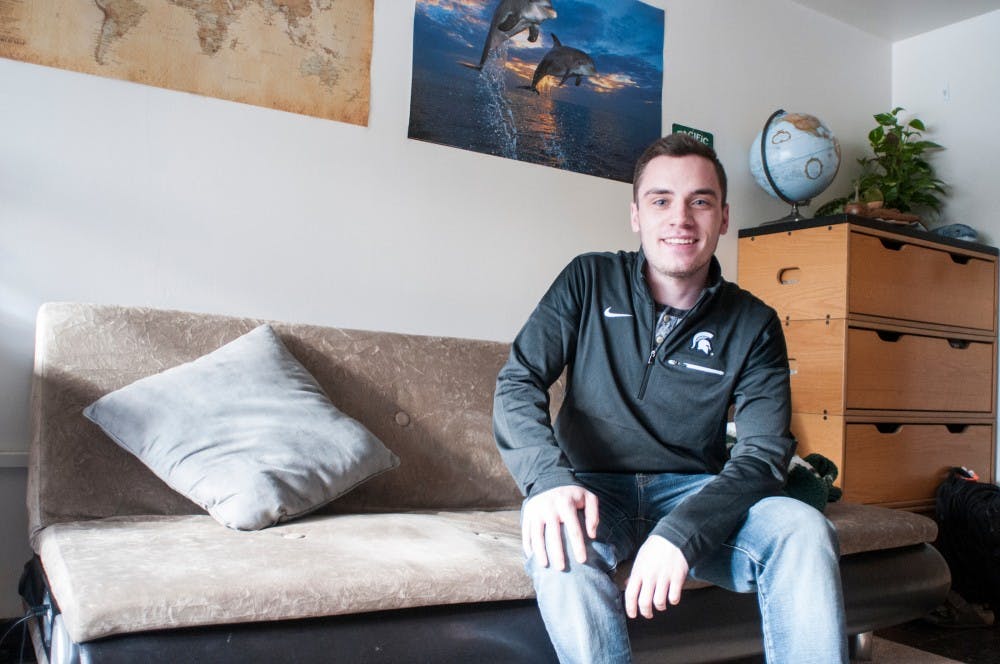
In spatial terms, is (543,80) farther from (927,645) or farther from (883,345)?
(927,645)

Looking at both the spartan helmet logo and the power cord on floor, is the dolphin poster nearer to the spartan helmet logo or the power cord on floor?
the spartan helmet logo

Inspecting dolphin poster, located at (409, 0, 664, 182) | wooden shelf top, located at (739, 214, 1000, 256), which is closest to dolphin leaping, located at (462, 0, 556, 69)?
dolphin poster, located at (409, 0, 664, 182)

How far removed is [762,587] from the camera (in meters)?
1.34

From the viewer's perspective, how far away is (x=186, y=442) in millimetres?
1663

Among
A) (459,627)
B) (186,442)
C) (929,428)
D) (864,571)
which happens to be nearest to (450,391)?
(186,442)

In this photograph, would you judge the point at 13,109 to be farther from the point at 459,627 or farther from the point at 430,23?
the point at 459,627

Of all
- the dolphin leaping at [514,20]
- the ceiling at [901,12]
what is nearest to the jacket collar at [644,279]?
the dolphin leaping at [514,20]

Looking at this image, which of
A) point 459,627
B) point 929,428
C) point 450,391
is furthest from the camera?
point 929,428

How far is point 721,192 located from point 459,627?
3.11ft

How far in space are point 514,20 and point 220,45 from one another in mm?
958

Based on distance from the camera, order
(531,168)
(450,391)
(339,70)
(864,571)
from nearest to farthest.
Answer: (864,571) < (450,391) < (339,70) < (531,168)

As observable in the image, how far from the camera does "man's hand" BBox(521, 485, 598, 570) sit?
1.26 metres

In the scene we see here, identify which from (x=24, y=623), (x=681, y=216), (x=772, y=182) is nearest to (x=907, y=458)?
(x=772, y=182)

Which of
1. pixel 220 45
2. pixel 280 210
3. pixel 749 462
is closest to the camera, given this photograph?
pixel 749 462
